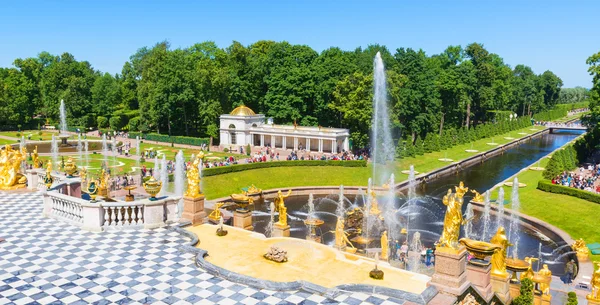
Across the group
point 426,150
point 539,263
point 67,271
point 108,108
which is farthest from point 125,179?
point 108,108

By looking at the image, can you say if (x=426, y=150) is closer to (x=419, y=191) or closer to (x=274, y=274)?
(x=419, y=191)

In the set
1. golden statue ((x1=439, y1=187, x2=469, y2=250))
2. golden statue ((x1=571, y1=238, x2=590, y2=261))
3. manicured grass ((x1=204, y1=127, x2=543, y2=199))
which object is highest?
golden statue ((x1=439, y1=187, x2=469, y2=250))

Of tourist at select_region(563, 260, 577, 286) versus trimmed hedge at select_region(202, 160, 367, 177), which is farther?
trimmed hedge at select_region(202, 160, 367, 177)

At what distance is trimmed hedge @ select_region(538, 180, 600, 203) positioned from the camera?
39.1 m

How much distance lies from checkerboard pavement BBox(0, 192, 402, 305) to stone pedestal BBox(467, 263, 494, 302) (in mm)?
2806

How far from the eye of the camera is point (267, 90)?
274 feet

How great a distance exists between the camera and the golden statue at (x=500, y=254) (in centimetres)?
1547

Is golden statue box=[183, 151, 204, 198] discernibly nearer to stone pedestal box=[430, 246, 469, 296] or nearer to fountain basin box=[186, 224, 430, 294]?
fountain basin box=[186, 224, 430, 294]

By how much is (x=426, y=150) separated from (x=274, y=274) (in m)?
57.8

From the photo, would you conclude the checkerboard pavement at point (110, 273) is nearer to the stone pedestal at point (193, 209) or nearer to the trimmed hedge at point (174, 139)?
the stone pedestal at point (193, 209)

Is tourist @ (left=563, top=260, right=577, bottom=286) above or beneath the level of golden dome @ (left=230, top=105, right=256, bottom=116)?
beneath

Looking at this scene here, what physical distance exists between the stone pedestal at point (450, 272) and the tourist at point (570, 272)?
52.1 ft

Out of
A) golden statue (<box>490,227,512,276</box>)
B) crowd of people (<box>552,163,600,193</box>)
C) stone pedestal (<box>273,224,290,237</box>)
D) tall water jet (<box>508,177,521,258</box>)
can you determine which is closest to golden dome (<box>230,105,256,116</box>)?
tall water jet (<box>508,177,521,258</box>)

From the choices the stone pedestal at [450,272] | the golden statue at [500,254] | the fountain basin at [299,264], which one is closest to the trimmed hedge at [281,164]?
the fountain basin at [299,264]
